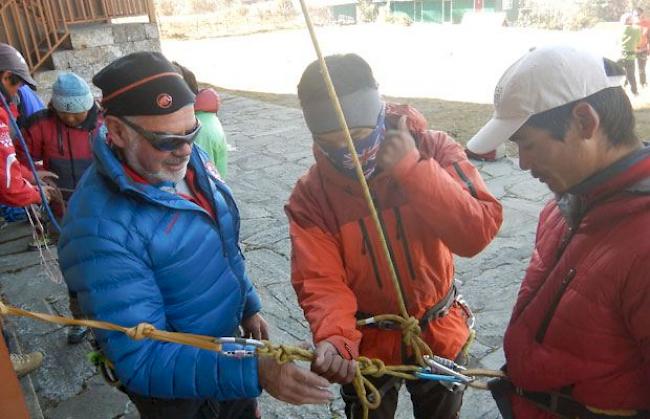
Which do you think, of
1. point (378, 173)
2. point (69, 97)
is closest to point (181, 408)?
point (378, 173)

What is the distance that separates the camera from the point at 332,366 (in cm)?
162

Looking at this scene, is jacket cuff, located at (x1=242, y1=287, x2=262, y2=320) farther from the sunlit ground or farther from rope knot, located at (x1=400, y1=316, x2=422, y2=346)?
the sunlit ground

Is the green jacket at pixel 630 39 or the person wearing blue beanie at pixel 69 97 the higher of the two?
the person wearing blue beanie at pixel 69 97

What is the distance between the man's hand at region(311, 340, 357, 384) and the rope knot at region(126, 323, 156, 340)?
51cm

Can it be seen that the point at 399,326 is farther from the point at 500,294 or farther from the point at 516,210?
the point at 516,210

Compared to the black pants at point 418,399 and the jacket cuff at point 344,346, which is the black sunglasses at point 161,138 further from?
the black pants at point 418,399

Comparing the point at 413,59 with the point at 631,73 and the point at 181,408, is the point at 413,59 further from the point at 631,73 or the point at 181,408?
the point at 181,408

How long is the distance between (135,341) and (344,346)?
677 millimetres

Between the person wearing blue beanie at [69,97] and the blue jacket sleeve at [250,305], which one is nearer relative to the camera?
the blue jacket sleeve at [250,305]

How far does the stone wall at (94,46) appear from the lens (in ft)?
31.0

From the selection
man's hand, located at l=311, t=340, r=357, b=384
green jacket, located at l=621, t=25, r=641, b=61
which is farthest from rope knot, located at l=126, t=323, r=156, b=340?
green jacket, located at l=621, t=25, r=641, b=61

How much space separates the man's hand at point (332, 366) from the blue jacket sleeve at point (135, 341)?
0.69 feet

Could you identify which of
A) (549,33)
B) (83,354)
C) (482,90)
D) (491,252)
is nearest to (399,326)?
(83,354)

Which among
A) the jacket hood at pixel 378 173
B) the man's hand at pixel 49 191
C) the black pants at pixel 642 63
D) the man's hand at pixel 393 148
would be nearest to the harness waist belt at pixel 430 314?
the jacket hood at pixel 378 173
